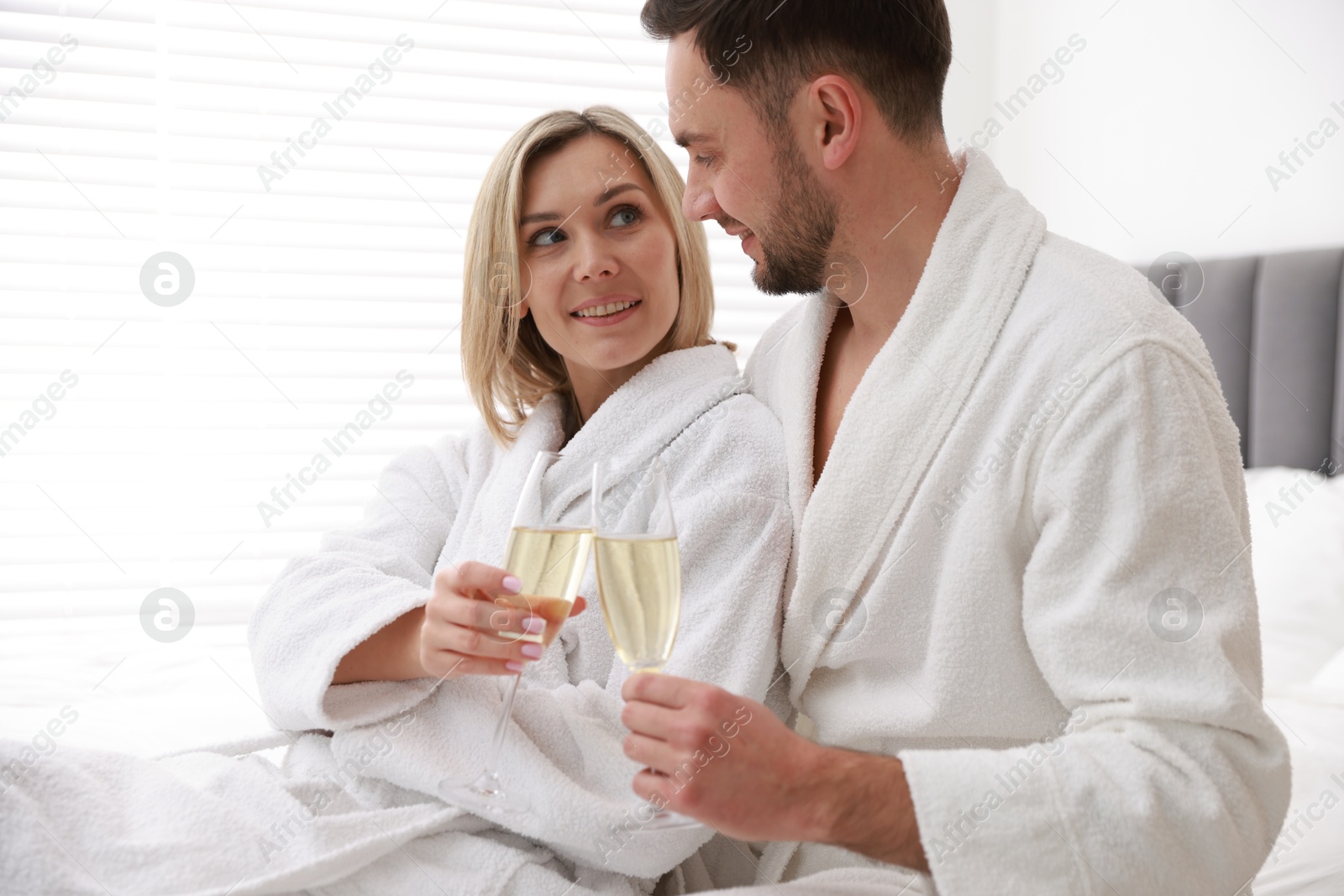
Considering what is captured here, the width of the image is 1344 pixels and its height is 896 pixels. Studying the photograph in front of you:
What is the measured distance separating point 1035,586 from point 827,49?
652 millimetres

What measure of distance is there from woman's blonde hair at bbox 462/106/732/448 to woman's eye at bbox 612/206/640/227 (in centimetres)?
4

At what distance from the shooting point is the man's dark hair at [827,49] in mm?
1224

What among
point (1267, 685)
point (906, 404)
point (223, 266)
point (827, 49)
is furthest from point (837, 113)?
point (223, 266)

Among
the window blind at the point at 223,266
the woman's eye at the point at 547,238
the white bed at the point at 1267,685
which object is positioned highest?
the window blind at the point at 223,266

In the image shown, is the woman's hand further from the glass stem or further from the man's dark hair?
the man's dark hair

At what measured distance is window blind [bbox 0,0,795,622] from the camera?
8.50 ft

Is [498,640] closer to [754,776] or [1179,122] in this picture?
[754,776]

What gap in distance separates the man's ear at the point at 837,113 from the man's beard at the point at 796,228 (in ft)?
0.12

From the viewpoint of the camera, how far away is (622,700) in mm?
1146

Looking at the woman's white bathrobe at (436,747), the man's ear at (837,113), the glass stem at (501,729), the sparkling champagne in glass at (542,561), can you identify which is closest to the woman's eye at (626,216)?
the woman's white bathrobe at (436,747)

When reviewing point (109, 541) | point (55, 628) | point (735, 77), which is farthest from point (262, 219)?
point (735, 77)

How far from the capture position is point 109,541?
8.59 feet

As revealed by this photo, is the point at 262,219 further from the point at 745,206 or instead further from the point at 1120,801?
the point at 1120,801

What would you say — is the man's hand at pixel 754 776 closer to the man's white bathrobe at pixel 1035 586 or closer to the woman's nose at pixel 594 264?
the man's white bathrobe at pixel 1035 586
